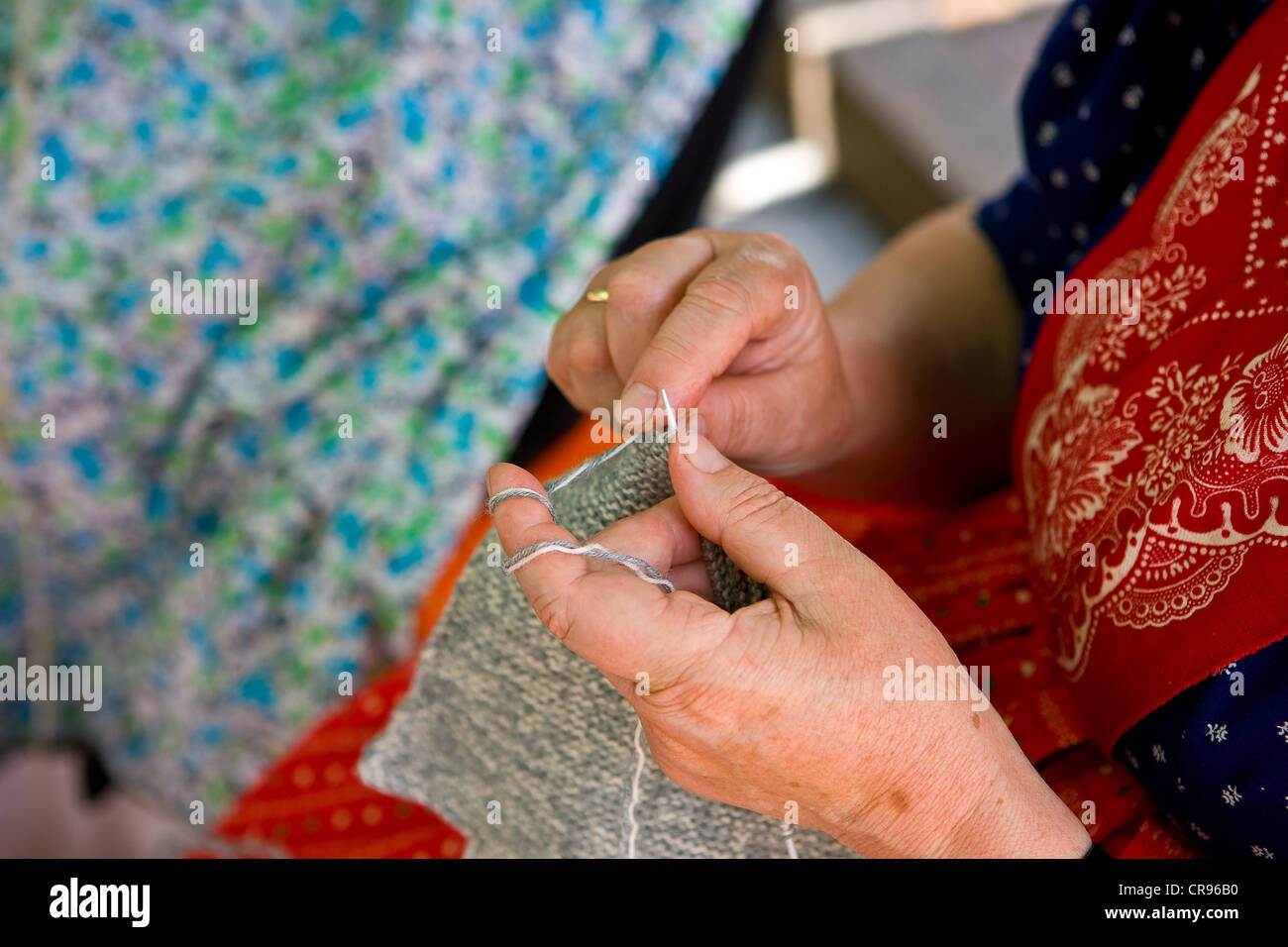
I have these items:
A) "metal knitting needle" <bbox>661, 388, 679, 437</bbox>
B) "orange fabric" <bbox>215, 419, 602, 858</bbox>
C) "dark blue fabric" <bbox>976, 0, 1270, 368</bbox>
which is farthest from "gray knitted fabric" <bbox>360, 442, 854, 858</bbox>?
"dark blue fabric" <bbox>976, 0, 1270, 368</bbox>

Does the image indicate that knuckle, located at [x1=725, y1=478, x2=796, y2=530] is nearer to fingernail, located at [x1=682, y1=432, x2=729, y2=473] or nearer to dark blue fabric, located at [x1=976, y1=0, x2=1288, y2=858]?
fingernail, located at [x1=682, y1=432, x2=729, y2=473]

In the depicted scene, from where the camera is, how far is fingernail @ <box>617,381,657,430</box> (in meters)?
0.58

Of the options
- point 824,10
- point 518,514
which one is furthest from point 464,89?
point 824,10

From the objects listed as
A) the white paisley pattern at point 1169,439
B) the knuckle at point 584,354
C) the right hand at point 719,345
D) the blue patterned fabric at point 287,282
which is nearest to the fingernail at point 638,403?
the right hand at point 719,345

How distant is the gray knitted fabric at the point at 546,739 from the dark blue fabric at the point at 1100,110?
337mm

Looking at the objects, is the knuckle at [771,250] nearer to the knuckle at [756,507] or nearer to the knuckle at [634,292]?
the knuckle at [634,292]

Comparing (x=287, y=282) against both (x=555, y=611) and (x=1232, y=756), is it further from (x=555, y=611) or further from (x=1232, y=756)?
(x=1232, y=756)

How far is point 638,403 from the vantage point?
0.58m

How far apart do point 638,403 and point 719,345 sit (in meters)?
0.06

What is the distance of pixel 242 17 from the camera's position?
103 cm

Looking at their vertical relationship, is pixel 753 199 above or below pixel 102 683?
above

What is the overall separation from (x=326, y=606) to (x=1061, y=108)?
708 millimetres

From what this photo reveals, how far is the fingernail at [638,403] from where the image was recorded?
577 mm

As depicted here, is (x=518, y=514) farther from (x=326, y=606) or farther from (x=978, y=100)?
(x=978, y=100)
